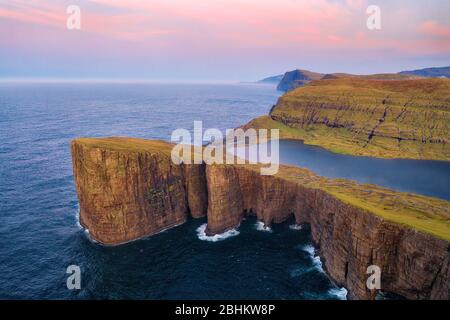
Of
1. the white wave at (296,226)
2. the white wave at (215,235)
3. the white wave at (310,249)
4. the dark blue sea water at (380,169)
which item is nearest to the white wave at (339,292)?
the white wave at (310,249)

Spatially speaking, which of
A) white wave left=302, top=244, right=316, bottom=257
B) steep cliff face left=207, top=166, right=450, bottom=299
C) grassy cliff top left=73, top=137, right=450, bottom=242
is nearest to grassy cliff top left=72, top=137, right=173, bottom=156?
grassy cliff top left=73, top=137, right=450, bottom=242

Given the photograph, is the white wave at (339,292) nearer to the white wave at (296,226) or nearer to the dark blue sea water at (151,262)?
the dark blue sea water at (151,262)

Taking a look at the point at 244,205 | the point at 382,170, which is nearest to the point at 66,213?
the point at 244,205

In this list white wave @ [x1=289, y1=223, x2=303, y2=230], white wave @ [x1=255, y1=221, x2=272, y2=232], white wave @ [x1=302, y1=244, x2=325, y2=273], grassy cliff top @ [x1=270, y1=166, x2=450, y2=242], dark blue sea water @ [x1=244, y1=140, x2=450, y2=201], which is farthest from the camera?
dark blue sea water @ [x1=244, y1=140, x2=450, y2=201]

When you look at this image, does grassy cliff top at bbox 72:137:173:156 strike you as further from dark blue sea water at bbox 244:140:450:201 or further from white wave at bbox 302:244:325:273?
dark blue sea water at bbox 244:140:450:201
